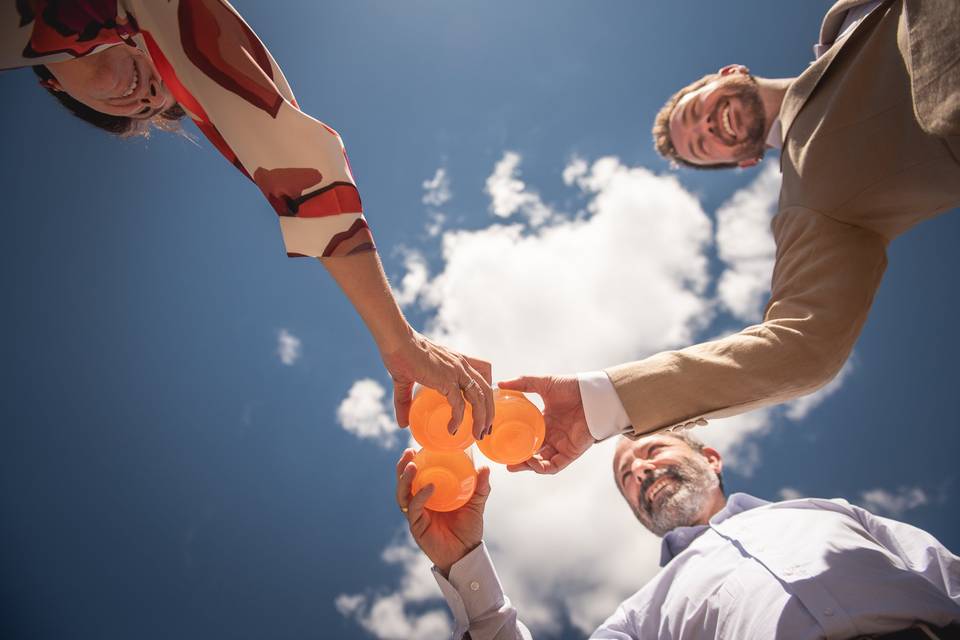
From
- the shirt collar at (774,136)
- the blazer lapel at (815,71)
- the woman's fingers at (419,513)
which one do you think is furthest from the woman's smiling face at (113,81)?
the shirt collar at (774,136)

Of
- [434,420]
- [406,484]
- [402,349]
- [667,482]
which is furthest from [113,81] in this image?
[667,482]

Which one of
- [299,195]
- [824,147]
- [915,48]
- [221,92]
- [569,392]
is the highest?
[221,92]

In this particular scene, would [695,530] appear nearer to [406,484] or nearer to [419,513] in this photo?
[419,513]

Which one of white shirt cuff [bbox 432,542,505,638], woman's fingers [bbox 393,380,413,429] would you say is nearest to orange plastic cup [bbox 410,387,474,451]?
woman's fingers [bbox 393,380,413,429]

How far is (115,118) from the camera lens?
1.73 m

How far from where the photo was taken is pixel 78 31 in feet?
4.24

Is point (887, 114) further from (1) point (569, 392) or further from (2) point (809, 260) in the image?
(1) point (569, 392)

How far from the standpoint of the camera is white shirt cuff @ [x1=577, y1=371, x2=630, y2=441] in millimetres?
1735

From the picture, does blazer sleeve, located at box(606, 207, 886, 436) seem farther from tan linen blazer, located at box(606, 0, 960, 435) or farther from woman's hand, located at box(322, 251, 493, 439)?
woman's hand, located at box(322, 251, 493, 439)

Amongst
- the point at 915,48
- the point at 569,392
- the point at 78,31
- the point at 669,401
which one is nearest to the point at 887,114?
the point at 915,48

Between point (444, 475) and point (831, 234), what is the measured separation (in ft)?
5.81

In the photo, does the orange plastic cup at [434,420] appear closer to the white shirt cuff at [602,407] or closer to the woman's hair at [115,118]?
the white shirt cuff at [602,407]

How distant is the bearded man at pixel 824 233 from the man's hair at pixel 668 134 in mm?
1308

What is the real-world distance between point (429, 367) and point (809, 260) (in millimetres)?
1409
